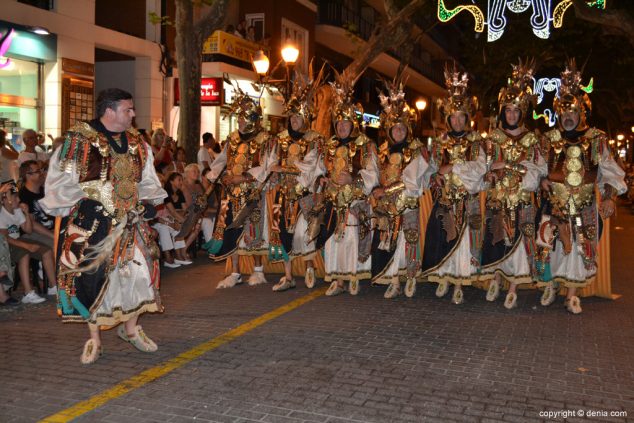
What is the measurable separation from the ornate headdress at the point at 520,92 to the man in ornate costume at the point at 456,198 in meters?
0.42

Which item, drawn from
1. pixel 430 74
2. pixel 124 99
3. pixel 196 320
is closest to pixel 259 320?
pixel 196 320

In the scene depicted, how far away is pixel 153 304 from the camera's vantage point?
5531 millimetres

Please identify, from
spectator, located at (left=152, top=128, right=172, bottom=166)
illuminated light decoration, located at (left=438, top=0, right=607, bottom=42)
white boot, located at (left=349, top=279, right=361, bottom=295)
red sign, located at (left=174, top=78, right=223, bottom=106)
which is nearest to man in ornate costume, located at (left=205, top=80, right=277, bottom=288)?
white boot, located at (left=349, top=279, right=361, bottom=295)

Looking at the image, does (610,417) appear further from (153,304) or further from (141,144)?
(141,144)

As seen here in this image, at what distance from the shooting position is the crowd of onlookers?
750 cm

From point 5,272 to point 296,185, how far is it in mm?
3280

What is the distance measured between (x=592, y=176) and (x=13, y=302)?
6247mm

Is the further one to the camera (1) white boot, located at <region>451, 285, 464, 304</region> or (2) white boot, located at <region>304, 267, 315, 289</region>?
(2) white boot, located at <region>304, 267, 315, 289</region>

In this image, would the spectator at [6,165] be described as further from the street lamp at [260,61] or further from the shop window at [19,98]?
the street lamp at [260,61]

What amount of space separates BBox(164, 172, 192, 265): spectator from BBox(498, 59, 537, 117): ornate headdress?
5.09 metres

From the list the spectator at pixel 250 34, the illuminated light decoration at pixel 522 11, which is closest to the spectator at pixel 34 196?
the illuminated light decoration at pixel 522 11

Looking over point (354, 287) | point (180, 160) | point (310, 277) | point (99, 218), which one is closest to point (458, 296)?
point (354, 287)

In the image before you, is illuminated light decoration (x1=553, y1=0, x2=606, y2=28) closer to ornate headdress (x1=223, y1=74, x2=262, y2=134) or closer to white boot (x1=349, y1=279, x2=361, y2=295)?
ornate headdress (x1=223, y1=74, x2=262, y2=134)

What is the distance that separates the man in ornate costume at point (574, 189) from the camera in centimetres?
713
